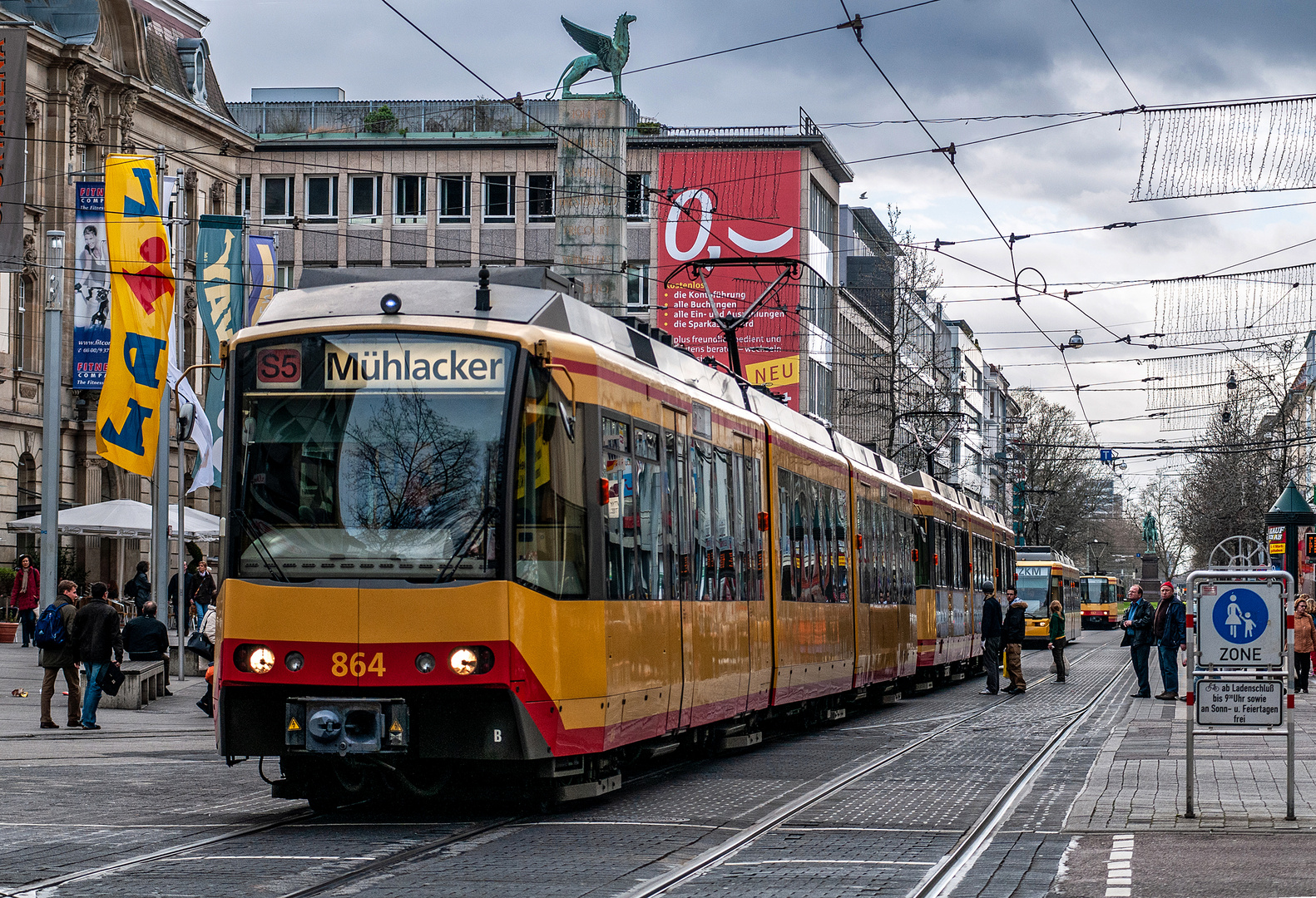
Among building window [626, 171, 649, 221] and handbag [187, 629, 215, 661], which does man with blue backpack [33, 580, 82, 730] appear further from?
building window [626, 171, 649, 221]

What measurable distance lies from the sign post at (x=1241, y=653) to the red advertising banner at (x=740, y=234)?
50.4 metres

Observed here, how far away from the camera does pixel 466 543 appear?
→ 36.6 ft

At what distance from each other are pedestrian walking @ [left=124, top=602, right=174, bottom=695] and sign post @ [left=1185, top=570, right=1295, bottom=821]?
1632 cm

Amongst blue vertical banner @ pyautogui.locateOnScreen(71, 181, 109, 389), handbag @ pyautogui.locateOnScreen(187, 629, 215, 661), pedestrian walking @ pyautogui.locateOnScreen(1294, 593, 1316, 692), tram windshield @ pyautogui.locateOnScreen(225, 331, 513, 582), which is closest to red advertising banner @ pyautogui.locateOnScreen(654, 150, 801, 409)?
blue vertical banner @ pyautogui.locateOnScreen(71, 181, 109, 389)

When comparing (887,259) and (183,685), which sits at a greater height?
(887,259)

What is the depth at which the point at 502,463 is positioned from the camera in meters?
11.2

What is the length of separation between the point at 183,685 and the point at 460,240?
4668cm

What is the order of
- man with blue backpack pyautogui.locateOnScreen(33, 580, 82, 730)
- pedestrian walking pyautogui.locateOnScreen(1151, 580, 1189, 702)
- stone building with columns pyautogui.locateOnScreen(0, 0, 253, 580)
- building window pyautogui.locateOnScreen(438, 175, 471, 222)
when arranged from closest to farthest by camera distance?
man with blue backpack pyautogui.locateOnScreen(33, 580, 82, 730)
pedestrian walking pyautogui.locateOnScreen(1151, 580, 1189, 702)
stone building with columns pyautogui.locateOnScreen(0, 0, 253, 580)
building window pyautogui.locateOnScreen(438, 175, 471, 222)

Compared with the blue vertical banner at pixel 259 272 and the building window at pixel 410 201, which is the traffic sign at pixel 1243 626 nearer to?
the blue vertical banner at pixel 259 272

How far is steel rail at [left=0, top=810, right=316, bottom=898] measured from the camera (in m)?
8.87

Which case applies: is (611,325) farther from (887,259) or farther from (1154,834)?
(887,259)

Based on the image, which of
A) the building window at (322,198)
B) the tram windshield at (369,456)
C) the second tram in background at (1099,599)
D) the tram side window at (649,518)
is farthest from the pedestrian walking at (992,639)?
the second tram in background at (1099,599)

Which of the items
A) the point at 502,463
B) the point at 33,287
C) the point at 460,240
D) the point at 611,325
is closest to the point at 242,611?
the point at 502,463

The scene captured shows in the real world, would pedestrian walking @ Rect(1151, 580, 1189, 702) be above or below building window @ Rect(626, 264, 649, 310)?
below
